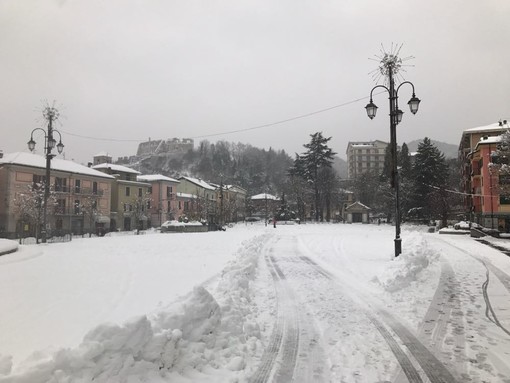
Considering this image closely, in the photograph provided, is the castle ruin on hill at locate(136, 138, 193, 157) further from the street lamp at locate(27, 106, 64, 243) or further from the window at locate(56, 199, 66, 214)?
the street lamp at locate(27, 106, 64, 243)

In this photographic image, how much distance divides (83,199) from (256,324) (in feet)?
171

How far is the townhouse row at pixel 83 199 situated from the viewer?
42.8 m

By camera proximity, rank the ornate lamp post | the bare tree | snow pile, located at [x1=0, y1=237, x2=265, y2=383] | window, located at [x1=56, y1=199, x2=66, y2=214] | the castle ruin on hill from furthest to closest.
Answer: the castle ruin on hill
window, located at [x1=56, y1=199, x2=66, y2=214]
the bare tree
the ornate lamp post
snow pile, located at [x1=0, y1=237, x2=265, y2=383]

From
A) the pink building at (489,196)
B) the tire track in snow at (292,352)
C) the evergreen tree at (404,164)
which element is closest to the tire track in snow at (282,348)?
the tire track in snow at (292,352)

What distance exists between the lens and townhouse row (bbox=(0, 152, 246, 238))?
42781mm

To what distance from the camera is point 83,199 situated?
52.6 metres

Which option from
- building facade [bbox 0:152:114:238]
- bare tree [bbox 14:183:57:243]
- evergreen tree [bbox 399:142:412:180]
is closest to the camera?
bare tree [bbox 14:183:57:243]

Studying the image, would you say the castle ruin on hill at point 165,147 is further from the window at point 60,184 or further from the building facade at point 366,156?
the window at point 60,184

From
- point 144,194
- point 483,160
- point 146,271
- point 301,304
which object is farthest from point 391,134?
point 144,194

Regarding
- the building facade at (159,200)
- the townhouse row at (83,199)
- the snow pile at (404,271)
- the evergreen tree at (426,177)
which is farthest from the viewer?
the building facade at (159,200)

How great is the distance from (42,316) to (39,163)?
46.1m

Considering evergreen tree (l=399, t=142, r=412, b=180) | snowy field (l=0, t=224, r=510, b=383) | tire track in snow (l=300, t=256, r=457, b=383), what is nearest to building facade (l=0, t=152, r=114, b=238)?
snowy field (l=0, t=224, r=510, b=383)

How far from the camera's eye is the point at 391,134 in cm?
1549

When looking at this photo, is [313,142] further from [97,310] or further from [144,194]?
[97,310]
